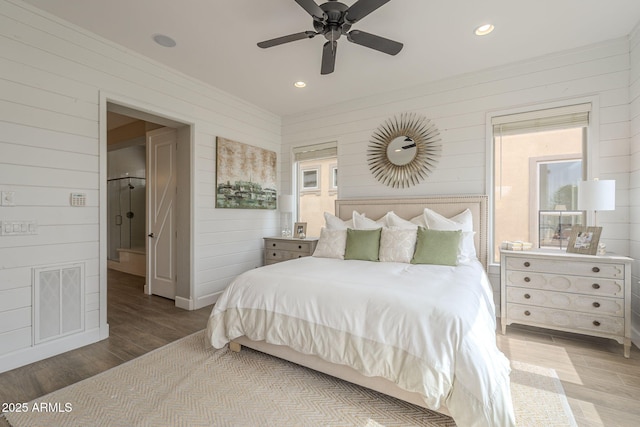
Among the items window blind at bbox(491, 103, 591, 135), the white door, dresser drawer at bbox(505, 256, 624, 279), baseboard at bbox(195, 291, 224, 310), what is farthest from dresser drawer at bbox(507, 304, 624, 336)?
the white door

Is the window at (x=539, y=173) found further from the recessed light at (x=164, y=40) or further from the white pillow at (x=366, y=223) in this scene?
the recessed light at (x=164, y=40)

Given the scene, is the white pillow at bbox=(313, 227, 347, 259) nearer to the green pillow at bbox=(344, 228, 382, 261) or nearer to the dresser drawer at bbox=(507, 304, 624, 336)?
the green pillow at bbox=(344, 228, 382, 261)

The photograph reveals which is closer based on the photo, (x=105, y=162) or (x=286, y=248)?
(x=105, y=162)

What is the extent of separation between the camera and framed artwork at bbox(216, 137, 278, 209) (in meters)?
3.97

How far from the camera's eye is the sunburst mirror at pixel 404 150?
3.75 meters

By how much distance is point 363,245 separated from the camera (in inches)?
125

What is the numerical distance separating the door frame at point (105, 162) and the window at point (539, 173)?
3749 mm

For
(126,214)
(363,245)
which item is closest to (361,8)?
(363,245)

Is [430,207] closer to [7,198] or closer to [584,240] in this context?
[584,240]

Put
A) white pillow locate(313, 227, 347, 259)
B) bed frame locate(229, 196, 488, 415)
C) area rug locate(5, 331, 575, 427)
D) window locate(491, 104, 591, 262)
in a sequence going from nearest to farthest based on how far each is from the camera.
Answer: area rug locate(5, 331, 575, 427), bed frame locate(229, 196, 488, 415), window locate(491, 104, 591, 262), white pillow locate(313, 227, 347, 259)

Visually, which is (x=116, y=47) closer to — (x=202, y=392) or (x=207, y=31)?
(x=207, y=31)

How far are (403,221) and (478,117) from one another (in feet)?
5.08

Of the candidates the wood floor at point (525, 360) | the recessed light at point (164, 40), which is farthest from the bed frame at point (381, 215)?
→ the recessed light at point (164, 40)

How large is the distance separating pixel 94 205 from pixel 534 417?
3836mm
